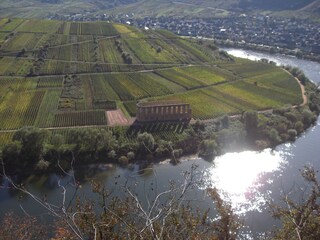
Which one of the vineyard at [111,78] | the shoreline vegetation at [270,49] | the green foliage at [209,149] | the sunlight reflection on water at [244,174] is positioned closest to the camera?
the sunlight reflection on water at [244,174]

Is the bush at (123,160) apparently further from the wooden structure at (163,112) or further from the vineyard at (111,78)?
the wooden structure at (163,112)

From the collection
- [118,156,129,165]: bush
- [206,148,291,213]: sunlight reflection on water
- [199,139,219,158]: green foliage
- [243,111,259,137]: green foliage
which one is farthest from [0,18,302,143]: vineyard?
[206,148,291,213]: sunlight reflection on water

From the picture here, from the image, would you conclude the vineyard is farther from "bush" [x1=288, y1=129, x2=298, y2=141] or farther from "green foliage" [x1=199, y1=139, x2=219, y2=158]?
"bush" [x1=288, y1=129, x2=298, y2=141]

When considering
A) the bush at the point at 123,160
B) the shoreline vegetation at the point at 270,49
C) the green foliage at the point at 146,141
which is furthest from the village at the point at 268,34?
the bush at the point at 123,160

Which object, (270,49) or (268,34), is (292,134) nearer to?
(270,49)

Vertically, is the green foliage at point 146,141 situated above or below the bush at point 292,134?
above

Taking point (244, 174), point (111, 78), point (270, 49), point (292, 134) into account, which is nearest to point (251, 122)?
point (292, 134)
